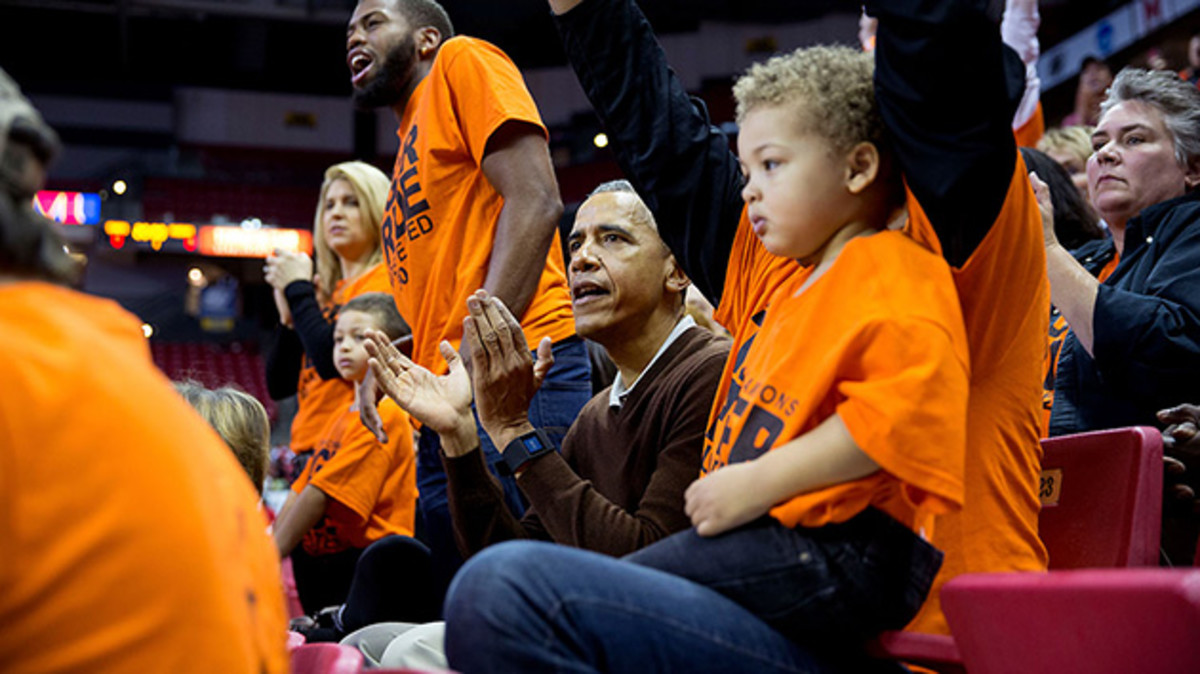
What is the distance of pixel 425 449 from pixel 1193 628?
5.12 feet

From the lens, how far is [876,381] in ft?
3.75

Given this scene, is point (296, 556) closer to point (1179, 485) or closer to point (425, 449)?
point (425, 449)

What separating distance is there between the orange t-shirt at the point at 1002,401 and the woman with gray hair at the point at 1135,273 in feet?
1.85

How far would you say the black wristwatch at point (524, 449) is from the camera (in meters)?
1.60

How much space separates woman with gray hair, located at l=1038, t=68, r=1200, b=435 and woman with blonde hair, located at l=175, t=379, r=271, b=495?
1539 millimetres

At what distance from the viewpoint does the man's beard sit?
2.59 metres

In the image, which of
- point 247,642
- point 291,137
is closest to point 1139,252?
point 247,642

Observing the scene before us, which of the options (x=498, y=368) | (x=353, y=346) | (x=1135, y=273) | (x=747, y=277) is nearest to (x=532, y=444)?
(x=498, y=368)

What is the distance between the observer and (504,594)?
1.07 metres

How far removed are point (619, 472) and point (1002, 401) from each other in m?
0.61

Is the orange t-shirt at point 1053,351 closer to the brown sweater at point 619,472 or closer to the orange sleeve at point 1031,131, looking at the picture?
the brown sweater at point 619,472

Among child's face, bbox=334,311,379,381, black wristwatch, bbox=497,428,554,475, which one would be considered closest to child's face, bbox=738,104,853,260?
black wristwatch, bbox=497,428,554,475

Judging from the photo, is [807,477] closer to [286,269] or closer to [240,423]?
[240,423]

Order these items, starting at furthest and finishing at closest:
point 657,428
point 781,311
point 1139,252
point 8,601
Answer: point 1139,252
point 657,428
point 781,311
point 8,601
